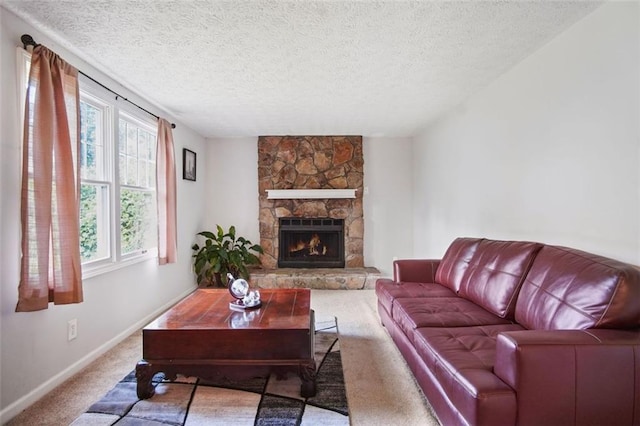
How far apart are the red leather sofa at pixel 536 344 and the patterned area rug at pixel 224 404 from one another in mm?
577

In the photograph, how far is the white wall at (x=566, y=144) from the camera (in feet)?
5.48

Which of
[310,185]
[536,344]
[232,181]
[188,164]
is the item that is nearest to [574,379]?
[536,344]

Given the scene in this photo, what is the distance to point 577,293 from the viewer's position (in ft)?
5.04

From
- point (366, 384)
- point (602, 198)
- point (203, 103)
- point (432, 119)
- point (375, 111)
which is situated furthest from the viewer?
point (432, 119)

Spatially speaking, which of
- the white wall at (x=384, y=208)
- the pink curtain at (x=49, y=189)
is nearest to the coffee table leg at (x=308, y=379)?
the pink curtain at (x=49, y=189)

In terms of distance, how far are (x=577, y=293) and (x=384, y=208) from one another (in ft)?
11.8

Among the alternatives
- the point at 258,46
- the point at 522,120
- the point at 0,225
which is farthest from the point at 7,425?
the point at 522,120

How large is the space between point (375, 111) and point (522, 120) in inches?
64.2

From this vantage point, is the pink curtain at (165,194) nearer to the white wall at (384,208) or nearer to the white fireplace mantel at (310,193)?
the white fireplace mantel at (310,193)

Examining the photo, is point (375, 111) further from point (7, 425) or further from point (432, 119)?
point (7, 425)

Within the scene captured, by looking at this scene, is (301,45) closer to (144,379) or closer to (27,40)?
(27,40)

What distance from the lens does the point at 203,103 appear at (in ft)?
11.0

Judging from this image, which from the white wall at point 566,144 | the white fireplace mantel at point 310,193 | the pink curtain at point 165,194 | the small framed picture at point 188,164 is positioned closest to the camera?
the white wall at point 566,144

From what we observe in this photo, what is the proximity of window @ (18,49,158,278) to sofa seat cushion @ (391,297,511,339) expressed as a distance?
2381mm
